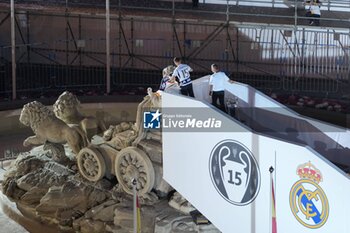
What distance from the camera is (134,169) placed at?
7707 mm

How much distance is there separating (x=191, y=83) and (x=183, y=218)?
7.68 feet

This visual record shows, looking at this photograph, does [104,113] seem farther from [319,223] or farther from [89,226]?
[319,223]

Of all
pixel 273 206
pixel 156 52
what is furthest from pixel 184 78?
pixel 156 52

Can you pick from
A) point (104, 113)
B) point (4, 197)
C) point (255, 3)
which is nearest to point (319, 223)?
point (4, 197)

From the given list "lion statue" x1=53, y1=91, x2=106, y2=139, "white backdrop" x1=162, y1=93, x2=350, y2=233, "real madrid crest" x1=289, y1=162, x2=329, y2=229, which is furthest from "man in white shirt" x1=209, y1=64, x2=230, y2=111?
"real madrid crest" x1=289, y1=162, x2=329, y2=229

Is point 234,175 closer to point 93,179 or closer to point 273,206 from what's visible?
point 273,206

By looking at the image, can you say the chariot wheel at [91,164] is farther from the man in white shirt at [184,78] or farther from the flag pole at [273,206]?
the flag pole at [273,206]

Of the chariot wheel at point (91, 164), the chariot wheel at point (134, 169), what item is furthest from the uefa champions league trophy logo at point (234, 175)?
the chariot wheel at point (91, 164)

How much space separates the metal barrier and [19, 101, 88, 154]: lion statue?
6.57 m

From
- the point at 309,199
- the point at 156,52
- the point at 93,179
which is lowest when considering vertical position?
the point at 93,179

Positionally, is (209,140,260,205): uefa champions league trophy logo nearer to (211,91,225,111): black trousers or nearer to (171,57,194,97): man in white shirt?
(211,91,225,111): black trousers

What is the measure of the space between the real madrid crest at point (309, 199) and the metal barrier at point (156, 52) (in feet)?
31.9

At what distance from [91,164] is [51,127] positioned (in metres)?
1.03

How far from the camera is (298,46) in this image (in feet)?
50.2
